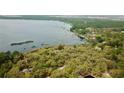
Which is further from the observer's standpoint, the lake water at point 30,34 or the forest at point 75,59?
the lake water at point 30,34

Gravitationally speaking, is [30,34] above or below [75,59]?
above

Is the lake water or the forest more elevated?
the lake water

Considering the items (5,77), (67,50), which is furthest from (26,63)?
(67,50)

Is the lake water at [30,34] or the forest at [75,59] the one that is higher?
the lake water at [30,34]
